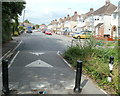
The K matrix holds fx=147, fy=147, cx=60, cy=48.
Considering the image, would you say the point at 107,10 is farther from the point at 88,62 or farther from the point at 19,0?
the point at 88,62

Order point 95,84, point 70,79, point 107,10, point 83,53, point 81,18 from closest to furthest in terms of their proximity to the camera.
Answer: point 95,84 < point 70,79 < point 83,53 < point 107,10 < point 81,18

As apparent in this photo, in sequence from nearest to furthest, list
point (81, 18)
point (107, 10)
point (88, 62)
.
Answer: point (88, 62), point (107, 10), point (81, 18)

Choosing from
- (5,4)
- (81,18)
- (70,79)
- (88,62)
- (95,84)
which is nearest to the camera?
(95,84)

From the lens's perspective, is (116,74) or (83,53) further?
(83,53)

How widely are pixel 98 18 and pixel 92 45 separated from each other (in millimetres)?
35671

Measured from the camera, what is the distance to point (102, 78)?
5.93 m

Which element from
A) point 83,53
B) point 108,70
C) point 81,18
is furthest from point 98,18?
point 108,70

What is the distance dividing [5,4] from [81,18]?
156ft

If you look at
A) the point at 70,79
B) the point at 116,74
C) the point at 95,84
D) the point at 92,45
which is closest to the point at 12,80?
the point at 70,79

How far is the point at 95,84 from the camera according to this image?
5.61 metres

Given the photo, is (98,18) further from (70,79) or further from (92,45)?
(70,79)

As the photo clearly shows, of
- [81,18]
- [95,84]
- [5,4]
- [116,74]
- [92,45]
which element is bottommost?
[95,84]

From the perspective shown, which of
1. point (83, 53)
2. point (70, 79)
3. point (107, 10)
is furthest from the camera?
point (107, 10)

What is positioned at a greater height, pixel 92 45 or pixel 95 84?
pixel 92 45
